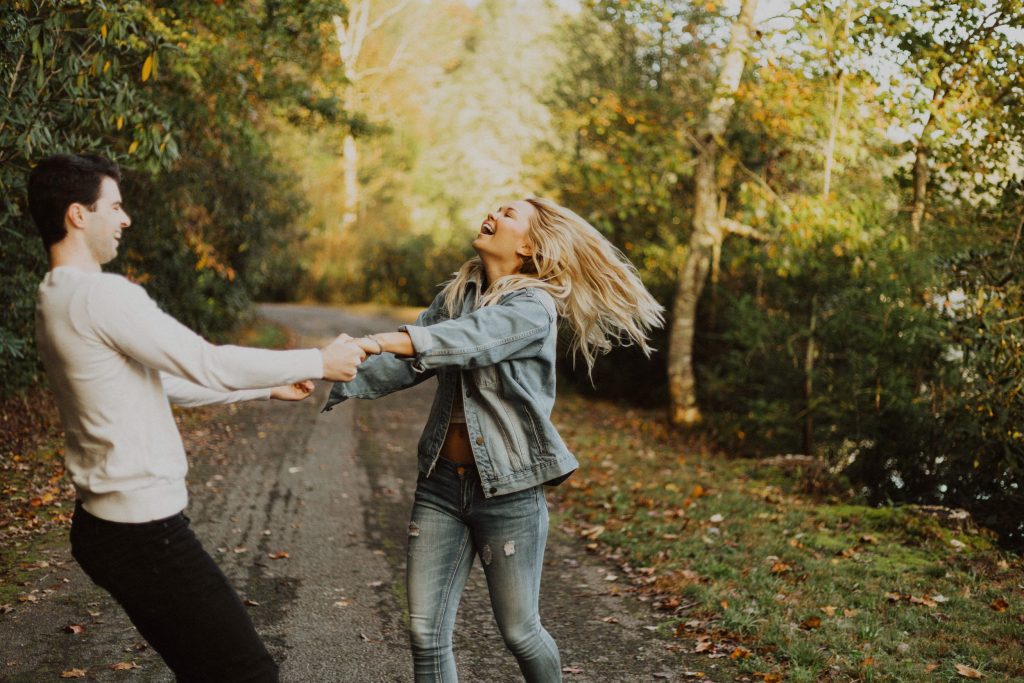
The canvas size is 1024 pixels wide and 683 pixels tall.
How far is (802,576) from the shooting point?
6.36m

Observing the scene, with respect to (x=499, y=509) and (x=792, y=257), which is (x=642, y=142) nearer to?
(x=792, y=257)

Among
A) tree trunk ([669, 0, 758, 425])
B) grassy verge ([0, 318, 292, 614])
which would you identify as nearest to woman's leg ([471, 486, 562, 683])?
grassy verge ([0, 318, 292, 614])

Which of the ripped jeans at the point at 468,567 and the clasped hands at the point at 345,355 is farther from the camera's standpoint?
the ripped jeans at the point at 468,567

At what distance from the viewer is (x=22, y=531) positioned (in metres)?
6.75

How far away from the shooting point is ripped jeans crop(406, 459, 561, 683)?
10.7ft

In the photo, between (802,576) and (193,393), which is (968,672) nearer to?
(802,576)

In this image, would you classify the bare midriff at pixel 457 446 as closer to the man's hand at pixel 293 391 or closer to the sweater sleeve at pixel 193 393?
the man's hand at pixel 293 391

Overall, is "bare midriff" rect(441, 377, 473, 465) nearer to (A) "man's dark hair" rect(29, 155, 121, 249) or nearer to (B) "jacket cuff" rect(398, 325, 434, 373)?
(B) "jacket cuff" rect(398, 325, 434, 373)

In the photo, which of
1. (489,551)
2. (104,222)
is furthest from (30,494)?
(104,222)

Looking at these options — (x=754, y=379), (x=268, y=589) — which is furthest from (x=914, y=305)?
(x=268, y=589)

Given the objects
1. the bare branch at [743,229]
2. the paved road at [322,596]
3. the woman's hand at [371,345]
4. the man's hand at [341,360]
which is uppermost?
the bare branch at [743,229]

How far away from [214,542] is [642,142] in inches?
345

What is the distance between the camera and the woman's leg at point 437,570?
10.8ft

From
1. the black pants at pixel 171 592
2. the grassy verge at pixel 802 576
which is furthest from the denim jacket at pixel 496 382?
the grassy verge at pixel 802 576
